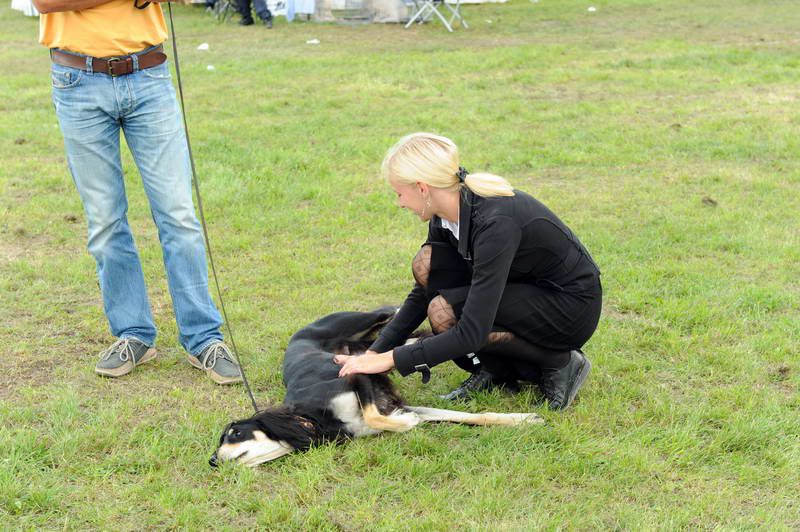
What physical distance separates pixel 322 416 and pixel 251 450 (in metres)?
0.32

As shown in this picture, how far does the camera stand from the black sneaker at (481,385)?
152 inches

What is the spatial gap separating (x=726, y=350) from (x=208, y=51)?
10.7 metres

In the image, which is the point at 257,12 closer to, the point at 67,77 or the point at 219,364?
the point at 67,77

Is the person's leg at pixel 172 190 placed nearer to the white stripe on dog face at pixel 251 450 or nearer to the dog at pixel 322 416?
the dog at pixel 322 416

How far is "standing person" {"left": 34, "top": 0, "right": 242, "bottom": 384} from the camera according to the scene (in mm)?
3705

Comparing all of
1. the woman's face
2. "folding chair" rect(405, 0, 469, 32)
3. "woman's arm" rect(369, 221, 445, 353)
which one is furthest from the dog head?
"folding chair" rect(405, 0, 469, 32)

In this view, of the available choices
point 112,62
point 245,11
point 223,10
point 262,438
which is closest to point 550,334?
point 262,438

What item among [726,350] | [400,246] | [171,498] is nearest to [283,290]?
[400,246]

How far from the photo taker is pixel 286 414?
133 inches

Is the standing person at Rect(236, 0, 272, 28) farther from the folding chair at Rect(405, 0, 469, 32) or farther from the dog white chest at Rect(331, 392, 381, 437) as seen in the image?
the dog white chest at Rect(331, 392, 381, 437)

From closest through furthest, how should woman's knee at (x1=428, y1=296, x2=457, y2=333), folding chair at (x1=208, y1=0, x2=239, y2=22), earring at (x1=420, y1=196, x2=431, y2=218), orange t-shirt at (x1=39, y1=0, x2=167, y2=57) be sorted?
earring at (x1=420, y1=196, x2=431, y2=218)
woman's knee at (x1=428, y1=296, x2=457, y2=333)
orange t-shirt at (x1=39, y1=0, x2=167, y2=57)
folding chair at (x1=208, y1=0, x2=239, y2=22)

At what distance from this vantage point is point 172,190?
3.92 meters

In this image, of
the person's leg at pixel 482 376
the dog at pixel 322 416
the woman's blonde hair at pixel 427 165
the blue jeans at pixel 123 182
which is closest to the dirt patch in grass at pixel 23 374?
the blue jeans at pixel 123 182

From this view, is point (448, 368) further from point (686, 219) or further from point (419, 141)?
point (686, 219)
